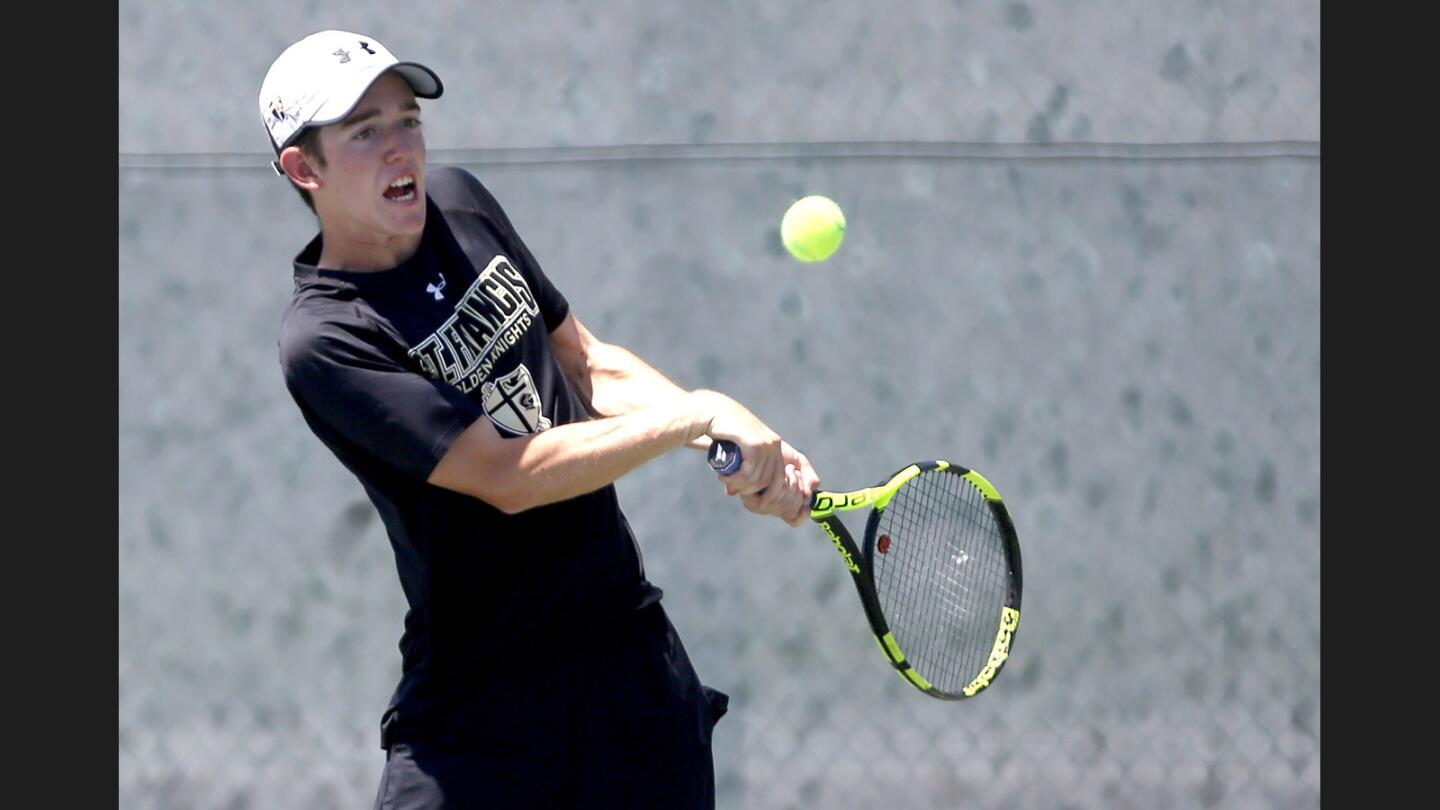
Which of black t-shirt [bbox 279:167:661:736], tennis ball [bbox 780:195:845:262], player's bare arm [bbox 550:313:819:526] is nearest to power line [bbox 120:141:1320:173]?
tennis ball [bbox 780:195:845:262]

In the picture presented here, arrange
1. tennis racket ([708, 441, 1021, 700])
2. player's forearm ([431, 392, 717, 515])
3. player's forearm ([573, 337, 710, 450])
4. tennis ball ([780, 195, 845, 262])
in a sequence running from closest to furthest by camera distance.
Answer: player's forearm ([431, 392, 717, 515]) < player's forearm ([573, 337, 710, 450]) < tennis racket ([708, 441, 1021, 700]) < tennis ball ([780, 195, 845, 262])

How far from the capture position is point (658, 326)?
13.3 ft

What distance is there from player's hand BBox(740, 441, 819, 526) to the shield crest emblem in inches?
13.8

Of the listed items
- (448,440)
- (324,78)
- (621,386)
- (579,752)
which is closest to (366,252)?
(324,78)

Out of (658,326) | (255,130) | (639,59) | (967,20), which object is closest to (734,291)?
(658,326)

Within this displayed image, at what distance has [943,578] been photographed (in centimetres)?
337

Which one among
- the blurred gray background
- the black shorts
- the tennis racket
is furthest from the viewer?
the blurred gray background

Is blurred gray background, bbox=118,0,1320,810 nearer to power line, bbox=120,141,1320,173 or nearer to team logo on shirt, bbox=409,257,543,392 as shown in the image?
power line, bbox=120,141,1320,173

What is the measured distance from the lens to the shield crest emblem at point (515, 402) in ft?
8.86

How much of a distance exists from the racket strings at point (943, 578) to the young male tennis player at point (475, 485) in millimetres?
599

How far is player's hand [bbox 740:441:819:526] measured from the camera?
2648 millimetres

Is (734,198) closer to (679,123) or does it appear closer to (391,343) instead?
(679,123)

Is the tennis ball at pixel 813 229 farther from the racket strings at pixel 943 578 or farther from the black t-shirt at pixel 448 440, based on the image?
the black t-shirt at pixel 448 440

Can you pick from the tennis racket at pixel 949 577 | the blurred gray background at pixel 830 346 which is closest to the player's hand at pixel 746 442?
the tennis racket at pixel 949 577
